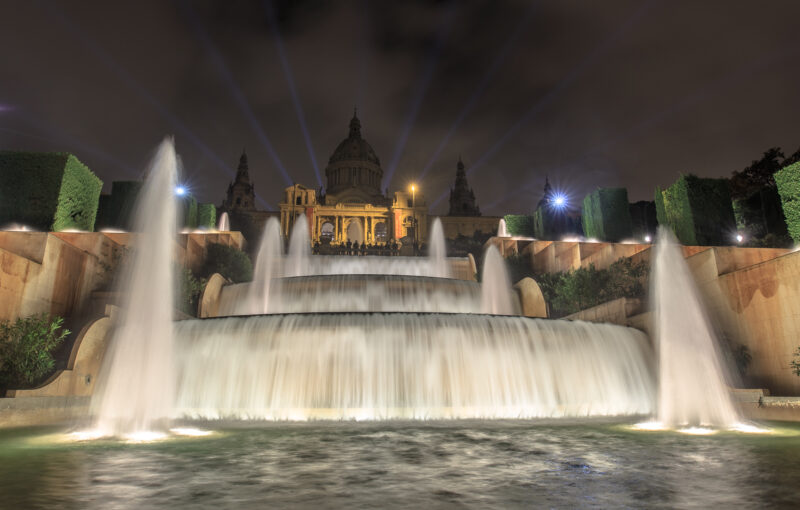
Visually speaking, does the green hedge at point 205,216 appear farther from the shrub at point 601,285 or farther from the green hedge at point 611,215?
the green hedge at point 611,215

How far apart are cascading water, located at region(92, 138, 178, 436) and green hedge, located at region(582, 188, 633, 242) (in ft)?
85.4

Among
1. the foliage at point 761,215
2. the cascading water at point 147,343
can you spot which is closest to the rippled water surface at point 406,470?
the cascading water at point 147,343

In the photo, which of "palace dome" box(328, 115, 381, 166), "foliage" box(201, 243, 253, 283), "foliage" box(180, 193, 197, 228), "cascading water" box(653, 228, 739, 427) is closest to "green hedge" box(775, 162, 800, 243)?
"cascading water" box(653, 228, 739, 427)

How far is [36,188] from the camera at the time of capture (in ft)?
63.3

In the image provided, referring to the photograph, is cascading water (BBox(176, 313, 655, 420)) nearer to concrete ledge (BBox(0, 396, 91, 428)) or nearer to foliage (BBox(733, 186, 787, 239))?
concrete ledge (BBox(0, 396, 91, 428))

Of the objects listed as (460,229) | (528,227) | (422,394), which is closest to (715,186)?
(528,227)

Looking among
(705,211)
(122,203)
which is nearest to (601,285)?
(705,211)

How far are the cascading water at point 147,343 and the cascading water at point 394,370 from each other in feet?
3.45

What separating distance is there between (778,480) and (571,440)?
2.53 m

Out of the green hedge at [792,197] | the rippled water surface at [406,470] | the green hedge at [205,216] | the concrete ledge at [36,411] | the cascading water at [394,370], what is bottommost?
the rippled water surface at [406,470]

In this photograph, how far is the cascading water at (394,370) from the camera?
9.45m

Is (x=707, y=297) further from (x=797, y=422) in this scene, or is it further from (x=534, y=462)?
(x=534, y=462)

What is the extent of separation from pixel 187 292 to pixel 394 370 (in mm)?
9531

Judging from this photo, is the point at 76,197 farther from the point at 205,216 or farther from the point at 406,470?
the point at 406,470
